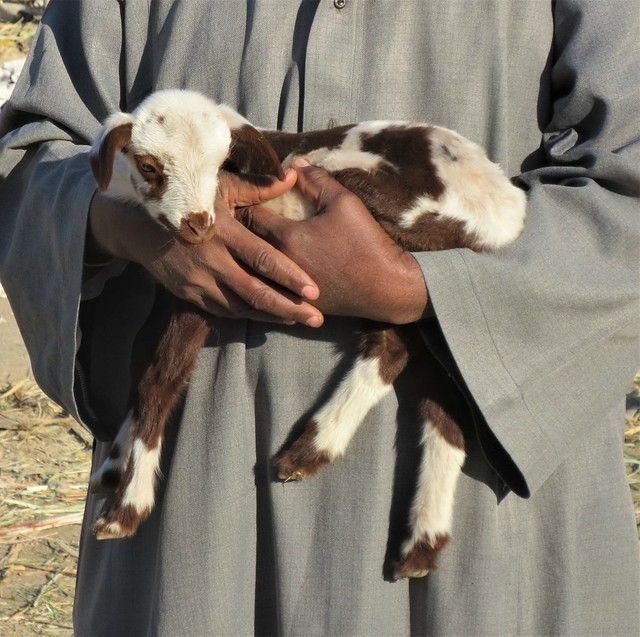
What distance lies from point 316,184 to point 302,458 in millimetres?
634

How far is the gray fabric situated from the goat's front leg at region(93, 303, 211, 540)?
45 mm

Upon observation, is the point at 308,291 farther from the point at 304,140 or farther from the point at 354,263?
the point at 304,140

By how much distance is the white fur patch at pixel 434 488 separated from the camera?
2.32 metres

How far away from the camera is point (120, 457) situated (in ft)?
8.80

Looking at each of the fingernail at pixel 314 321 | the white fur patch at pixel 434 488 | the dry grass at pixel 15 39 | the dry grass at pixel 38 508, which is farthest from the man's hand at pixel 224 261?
the dry grass at pixel 15 39

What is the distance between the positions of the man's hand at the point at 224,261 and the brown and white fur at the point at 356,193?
48 mm

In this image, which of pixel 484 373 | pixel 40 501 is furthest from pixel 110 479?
pixel 40 501

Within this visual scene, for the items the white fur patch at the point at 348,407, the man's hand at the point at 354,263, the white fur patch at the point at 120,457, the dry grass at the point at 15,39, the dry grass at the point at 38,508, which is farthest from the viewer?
the dry grass at the point at 15,39

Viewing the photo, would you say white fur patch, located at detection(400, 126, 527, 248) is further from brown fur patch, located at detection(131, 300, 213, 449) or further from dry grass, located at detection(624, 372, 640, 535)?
dry grass, located at detection(624, 372, 640, 535)

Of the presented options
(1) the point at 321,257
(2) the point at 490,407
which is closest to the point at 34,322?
(1) the point at 321,257

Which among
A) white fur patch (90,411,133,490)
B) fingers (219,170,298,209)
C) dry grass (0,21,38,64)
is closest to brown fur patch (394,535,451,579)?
white fur patch (90,411,133,490)

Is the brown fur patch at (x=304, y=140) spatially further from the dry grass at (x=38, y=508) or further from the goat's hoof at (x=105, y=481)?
the dry grass at (x=38, y=508)

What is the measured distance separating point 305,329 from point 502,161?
24.8 inches

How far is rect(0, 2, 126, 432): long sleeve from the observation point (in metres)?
2.55
